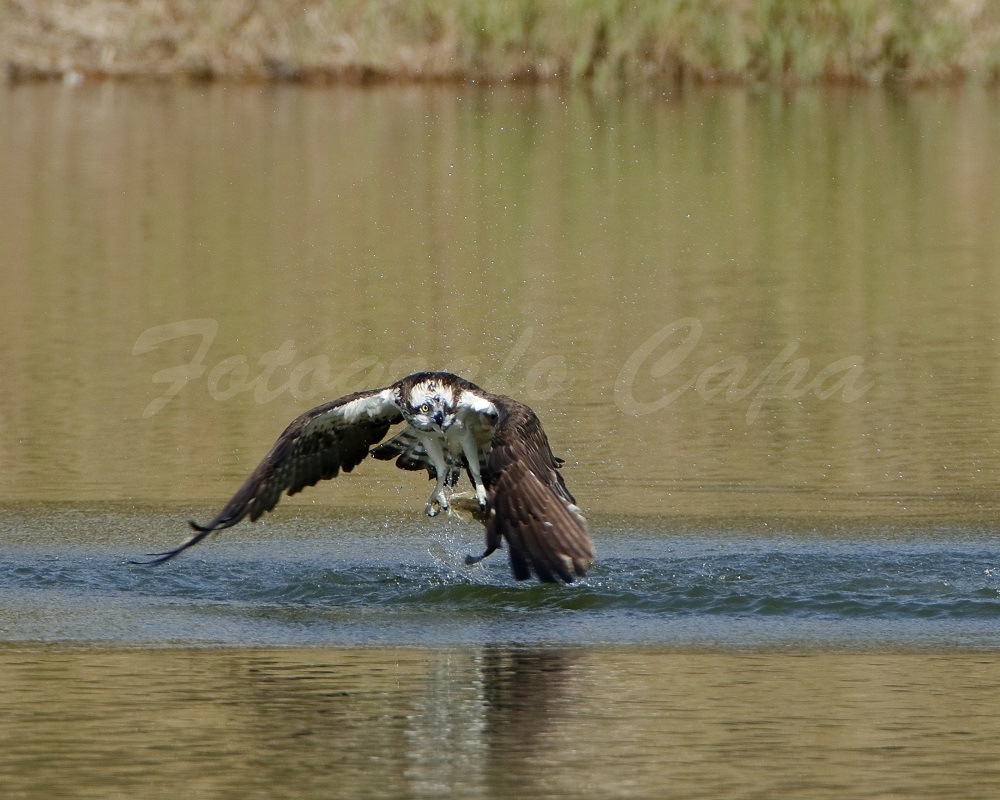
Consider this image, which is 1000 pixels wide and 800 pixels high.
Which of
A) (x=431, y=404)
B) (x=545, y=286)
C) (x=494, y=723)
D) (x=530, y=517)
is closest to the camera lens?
(x=494, y=723)

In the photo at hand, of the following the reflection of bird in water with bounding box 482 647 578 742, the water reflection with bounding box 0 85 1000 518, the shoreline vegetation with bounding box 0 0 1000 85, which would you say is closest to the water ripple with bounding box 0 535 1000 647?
the reflection of bird in water with bounding box 482 647 578 742

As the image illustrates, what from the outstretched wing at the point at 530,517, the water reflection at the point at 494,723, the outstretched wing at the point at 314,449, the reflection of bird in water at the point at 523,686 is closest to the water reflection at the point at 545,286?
the outstretched wing at the point at 314,449

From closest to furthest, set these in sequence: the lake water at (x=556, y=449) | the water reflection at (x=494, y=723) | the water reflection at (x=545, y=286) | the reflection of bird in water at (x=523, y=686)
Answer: the water reflection at (x=494, y=723) → the lake water at (x=556, y=449) → the reflection of bird in water at (x=523, y=686) → the water reflection at (x=545, y=286)

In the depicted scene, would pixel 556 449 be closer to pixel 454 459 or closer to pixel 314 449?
pixel 454 459

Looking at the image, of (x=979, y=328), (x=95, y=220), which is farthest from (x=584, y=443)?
(x=95, y=220)

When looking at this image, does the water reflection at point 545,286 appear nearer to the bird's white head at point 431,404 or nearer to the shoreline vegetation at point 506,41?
the shoreline vegetation at point 506,41

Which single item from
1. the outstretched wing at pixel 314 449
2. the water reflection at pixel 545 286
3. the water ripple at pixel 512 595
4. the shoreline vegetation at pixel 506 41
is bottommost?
the water ripple at pixel 512 595

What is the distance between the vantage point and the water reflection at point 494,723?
6629 mm

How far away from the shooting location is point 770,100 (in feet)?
99.3

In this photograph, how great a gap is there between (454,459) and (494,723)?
2595 millimetres

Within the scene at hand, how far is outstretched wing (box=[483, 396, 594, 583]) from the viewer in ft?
26.2

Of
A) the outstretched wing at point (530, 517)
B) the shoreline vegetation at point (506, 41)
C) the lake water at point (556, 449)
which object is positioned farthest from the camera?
the shoreline vegetation at point (506, 41)

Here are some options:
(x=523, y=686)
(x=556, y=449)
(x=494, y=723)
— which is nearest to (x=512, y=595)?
(x=523, y=686)

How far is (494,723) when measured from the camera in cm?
730
